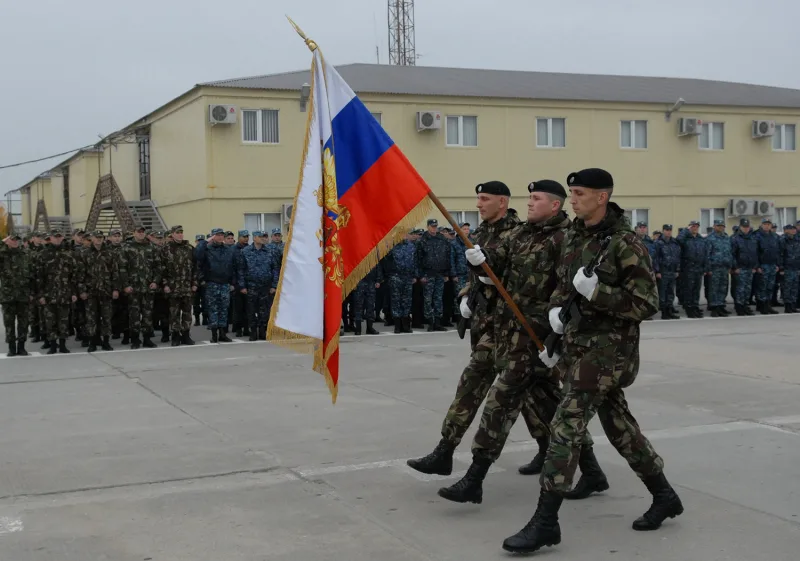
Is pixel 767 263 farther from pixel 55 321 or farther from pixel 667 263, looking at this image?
pixel 55 321

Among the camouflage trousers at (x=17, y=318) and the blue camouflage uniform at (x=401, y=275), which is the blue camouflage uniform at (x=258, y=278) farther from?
the camouflage trousers at (x=17, y=318)

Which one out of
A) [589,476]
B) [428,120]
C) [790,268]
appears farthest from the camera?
[428,120]

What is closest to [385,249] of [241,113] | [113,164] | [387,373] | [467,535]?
[467,535]

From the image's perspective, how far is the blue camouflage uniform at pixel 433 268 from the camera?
1755 centimetres

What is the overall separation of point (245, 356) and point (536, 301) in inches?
331

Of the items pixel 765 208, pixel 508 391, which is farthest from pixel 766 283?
pixel 508 391

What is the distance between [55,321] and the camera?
48.1 feet

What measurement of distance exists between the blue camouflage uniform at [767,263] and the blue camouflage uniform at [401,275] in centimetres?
776

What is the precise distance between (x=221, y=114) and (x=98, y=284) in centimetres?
981

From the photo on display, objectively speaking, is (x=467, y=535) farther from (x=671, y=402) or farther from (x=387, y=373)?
(x=387, y=373)

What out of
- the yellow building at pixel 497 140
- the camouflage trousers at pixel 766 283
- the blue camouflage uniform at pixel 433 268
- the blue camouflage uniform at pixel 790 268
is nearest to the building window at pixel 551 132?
the yellow building at pixel 497 140

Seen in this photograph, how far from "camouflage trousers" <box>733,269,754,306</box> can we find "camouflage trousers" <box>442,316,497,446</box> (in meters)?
15.3

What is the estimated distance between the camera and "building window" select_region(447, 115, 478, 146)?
88.1 ft

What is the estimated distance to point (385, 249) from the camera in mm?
6023
